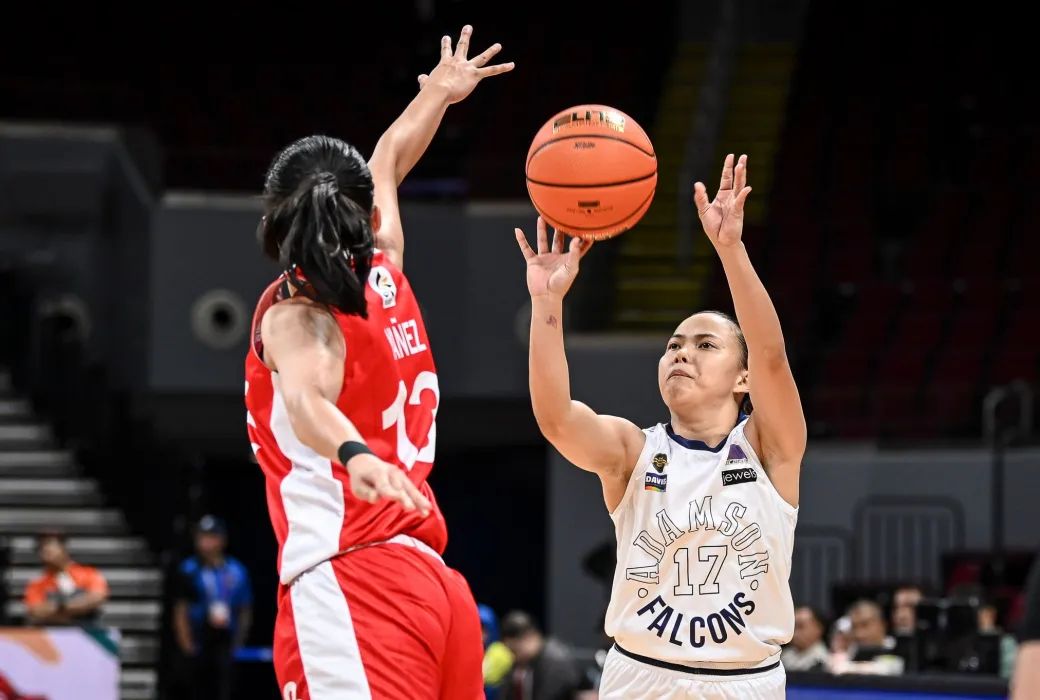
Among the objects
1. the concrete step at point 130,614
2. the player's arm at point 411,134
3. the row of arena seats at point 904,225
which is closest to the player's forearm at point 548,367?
the player's arm at point 411,134

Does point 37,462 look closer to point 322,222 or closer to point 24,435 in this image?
point 24,435

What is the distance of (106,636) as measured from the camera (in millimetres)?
9969

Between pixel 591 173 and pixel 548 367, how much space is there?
647 millimetres

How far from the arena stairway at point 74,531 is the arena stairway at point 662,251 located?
4.90m

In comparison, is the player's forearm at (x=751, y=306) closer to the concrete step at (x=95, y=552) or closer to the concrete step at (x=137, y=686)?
the concrete step at (x=137, y=686)

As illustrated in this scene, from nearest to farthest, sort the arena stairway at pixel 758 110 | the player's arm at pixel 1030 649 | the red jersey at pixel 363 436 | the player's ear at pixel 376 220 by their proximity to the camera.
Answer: the player's arm at pixel 1030 649, the red jersey at pixel 363 436, the player's ear at pixel 376 220, the arena stairway at pixel 758 110

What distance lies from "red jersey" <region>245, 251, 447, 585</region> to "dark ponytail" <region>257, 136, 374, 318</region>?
11cm

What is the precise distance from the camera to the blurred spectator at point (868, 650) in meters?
8.34

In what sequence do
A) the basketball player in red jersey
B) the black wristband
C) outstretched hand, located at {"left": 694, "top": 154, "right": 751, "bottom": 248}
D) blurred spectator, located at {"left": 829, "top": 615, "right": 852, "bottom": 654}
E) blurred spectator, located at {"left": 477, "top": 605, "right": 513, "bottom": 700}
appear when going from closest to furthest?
the black wristband, the basketball player in red jersey, outstretched hand, located at {"left": 694, "top": 154, "right": 751, "bottom": 248}, blurred spectator, located at {"left": 829, "top": 615, "right": 852, "bottom": 654}, blurred spectator, located at {"left": 477, "top": 605, "right": 513, "bottom": 700}

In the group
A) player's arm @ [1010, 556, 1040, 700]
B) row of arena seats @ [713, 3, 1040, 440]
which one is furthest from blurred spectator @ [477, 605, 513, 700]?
player's arm @ [1010, 556, 1040, 700]

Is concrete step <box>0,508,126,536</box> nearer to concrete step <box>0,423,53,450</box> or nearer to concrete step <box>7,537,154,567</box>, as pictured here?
concrete step <box>7,537,154,567</box>

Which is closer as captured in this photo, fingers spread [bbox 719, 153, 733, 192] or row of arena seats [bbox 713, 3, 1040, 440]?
fingers spread [bbox 719, 153, 733, 192]

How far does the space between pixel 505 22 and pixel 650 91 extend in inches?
73.6

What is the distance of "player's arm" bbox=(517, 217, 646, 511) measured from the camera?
443 centimetres
